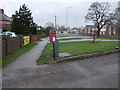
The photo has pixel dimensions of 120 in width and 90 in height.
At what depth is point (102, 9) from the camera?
4706cm

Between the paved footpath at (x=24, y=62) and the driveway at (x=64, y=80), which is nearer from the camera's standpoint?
the driveway at (x=64, y=80)

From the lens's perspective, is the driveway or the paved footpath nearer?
the driveway

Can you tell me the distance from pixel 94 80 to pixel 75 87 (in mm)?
1010

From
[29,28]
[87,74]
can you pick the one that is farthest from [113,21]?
[87,74]

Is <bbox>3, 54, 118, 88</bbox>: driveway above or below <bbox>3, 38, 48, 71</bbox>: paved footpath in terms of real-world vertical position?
below

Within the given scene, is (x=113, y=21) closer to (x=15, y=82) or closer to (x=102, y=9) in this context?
(x=102, y=9)

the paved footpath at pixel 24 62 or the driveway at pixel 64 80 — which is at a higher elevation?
the paved footpath at pixel 24 62

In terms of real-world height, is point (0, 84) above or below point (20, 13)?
below

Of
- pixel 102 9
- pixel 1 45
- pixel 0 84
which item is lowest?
pixel 0 84

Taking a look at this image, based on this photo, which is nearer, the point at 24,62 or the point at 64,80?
the point at 64,80

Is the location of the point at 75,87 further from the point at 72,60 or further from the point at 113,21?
the point at 113,21

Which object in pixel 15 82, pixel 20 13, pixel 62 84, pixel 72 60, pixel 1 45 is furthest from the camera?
pixel 20 13

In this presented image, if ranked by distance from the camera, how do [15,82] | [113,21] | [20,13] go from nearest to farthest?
1. [15,82]
2. [20,13]
3. [113,21]

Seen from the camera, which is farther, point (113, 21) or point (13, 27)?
point (113, 21)
